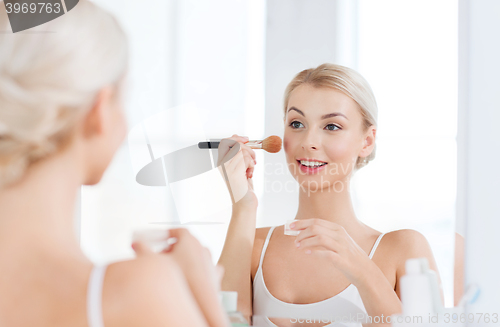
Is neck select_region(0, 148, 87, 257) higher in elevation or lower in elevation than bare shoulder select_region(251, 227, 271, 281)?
higher

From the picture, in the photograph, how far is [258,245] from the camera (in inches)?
30.2

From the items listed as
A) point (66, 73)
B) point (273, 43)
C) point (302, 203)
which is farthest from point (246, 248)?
point (66, 73)

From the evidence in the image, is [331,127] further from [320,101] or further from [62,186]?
[62,186]

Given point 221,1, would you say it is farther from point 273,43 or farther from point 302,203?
point 302,203

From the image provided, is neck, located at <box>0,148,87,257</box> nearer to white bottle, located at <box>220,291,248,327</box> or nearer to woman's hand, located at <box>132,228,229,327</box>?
woman's hand, located at <box>132,228,229,327</box>

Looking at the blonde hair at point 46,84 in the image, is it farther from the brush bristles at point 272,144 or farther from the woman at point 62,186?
the brush bristles at point 272,144

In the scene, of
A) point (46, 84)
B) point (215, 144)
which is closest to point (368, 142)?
point (215, 144)

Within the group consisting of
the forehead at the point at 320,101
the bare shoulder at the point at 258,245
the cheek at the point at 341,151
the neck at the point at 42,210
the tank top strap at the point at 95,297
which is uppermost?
the forehead at the point at 320,101

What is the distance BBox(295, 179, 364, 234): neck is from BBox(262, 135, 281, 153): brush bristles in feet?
0.27

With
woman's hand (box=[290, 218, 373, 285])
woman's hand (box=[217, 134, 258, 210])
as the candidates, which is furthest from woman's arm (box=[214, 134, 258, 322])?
woman's hand (box=[290, 218, 373, 285])

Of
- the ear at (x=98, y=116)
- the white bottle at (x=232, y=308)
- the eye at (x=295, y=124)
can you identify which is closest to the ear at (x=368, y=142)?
the eye at (x=295, y=124)

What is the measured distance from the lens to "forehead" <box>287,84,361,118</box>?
721 millimetres

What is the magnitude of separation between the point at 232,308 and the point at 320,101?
36 centimetres

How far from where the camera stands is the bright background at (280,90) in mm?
691
